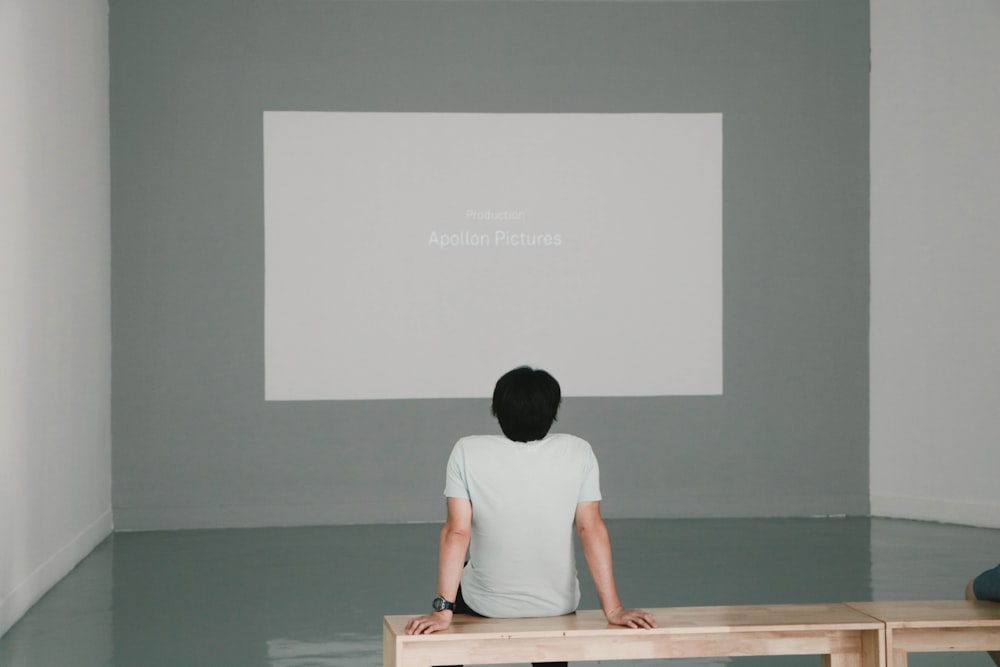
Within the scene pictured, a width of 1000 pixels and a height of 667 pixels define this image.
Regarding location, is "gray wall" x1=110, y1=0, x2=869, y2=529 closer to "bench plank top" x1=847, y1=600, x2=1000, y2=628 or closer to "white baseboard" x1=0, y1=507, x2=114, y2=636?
"white baseboard" x1=0, y1=507, x2=114, y2=636

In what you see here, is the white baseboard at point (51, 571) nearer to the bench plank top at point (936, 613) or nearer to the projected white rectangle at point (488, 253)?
the projected white rectangle at point (488, 253)

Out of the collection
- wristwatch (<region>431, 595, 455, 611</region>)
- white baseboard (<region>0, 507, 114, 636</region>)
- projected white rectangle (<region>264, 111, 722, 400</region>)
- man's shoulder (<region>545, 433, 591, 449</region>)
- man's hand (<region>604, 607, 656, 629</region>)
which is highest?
projected white rectangle (<region>264, 111, 722, 400</region>)

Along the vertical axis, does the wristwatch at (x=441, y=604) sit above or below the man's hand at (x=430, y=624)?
above

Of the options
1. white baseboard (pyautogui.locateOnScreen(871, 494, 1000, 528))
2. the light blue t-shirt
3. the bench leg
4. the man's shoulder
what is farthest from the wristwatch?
white baseboard (pyautogui.locateOnScreen(871, 494, 1000, 528))

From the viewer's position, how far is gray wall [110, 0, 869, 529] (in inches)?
287

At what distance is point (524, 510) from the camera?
2.94 m

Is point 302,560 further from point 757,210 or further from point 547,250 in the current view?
point 757,210

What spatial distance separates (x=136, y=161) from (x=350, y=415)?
2027 mm

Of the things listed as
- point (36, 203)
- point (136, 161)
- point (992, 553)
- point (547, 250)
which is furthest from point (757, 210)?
point (36, 203)

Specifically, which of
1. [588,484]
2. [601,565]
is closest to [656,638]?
[601,565]

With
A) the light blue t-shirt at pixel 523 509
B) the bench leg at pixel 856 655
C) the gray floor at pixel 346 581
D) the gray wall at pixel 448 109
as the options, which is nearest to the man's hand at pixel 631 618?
the light blue t-shirt at pixel 523 509

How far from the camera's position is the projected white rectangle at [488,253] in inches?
291

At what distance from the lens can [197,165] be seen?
733 cm

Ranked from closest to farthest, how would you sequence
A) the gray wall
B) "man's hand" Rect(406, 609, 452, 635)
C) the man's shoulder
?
"man's hand" Rect(406, 609, 452, 635) → the man's shoulder → the gray wall
